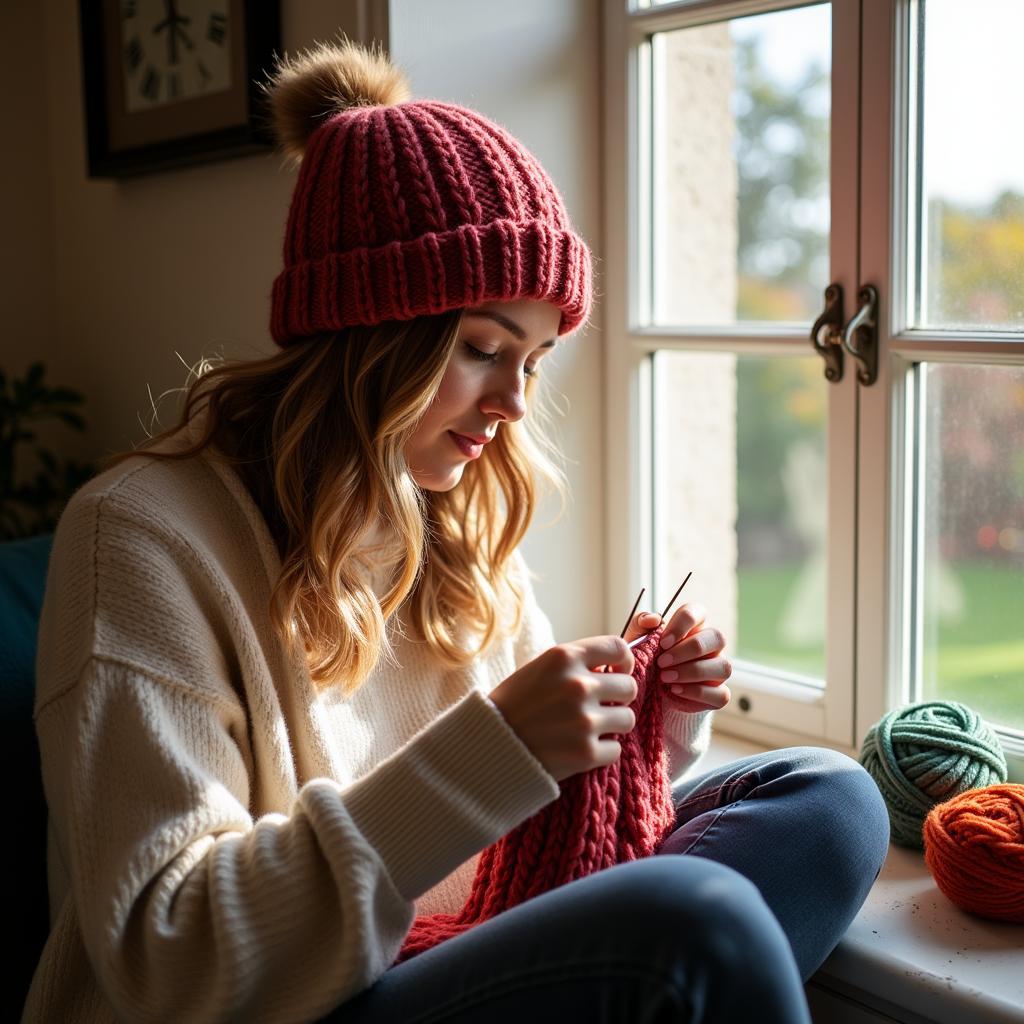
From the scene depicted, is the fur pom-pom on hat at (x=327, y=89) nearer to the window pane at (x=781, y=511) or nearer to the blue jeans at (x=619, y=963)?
the blue jeans at (x=619, y=963)

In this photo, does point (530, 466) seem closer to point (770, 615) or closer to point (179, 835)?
point (179, 835)

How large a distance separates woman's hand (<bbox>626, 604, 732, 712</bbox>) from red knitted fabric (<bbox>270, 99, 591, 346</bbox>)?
13.5 inches

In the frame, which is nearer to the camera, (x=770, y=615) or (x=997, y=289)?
(x=997, y=289)

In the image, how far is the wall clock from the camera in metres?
1.62

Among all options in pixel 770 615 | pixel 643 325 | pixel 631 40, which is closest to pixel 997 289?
pixel 643 325

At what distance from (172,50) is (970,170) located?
Result: 1146mm

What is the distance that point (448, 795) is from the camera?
929mm

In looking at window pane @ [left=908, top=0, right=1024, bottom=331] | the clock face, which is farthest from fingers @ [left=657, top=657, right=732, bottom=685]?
the clock face

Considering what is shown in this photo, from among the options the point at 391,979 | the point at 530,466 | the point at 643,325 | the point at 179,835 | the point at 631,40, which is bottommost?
the point at 391,979

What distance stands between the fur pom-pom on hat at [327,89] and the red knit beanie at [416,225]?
57mm

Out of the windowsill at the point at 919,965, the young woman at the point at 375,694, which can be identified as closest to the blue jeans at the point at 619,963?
the young woman at the point at 375,694

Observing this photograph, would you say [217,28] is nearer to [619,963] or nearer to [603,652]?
[603,652]

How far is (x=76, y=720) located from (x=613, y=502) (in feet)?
3.26

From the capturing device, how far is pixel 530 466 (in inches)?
54.9
